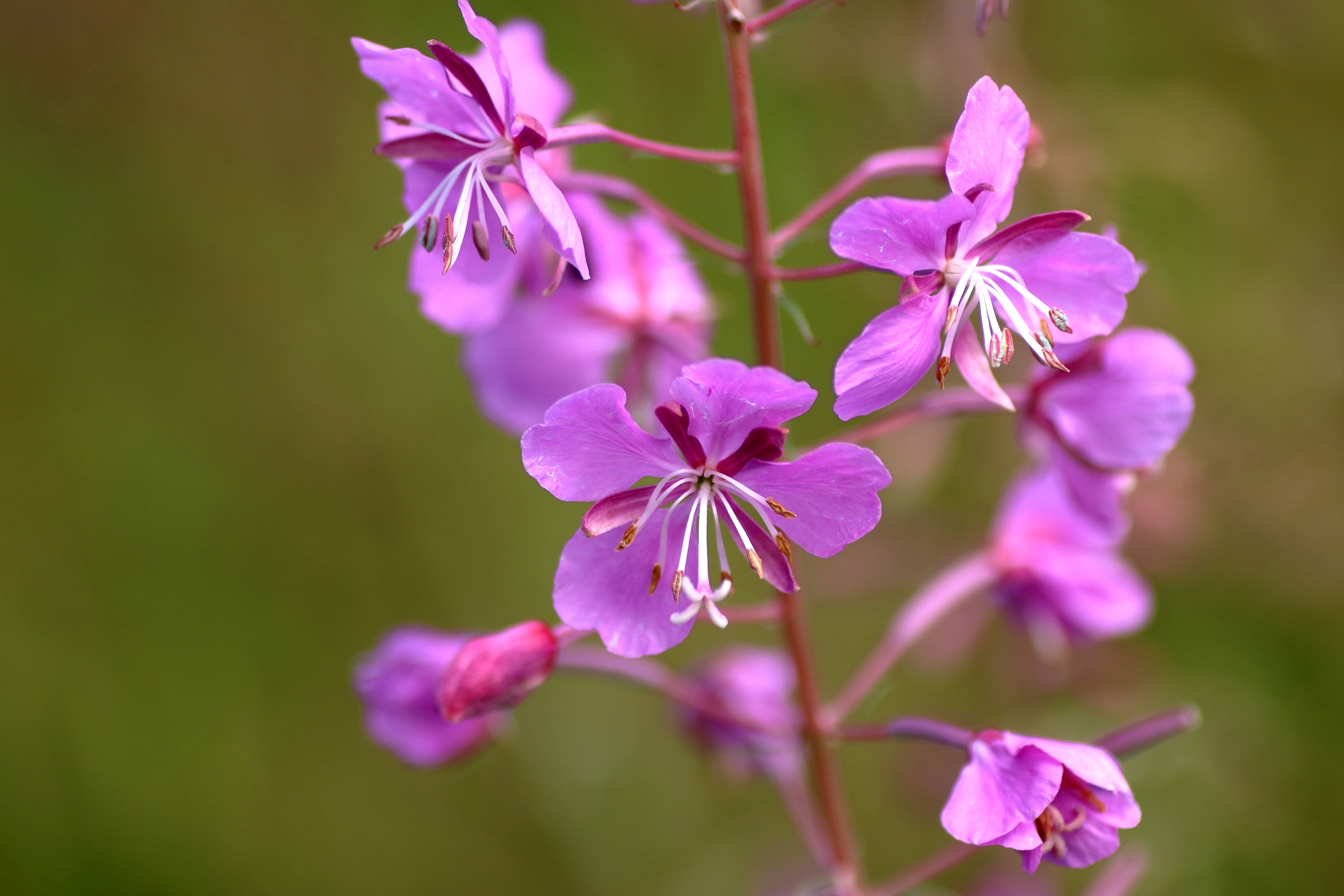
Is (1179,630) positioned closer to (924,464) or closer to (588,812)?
(924,464)

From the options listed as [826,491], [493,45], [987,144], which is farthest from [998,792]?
[493,45]

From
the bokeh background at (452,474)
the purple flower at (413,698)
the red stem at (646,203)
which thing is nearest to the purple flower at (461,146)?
the red stem at (646,203)

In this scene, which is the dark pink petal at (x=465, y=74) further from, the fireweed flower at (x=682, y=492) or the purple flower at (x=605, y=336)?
the purple flower at (x=605, y=336)

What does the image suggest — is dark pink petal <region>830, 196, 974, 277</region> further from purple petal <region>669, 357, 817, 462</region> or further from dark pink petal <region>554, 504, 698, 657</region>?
dark pink petal <region>554, 504, 698, 657</region>

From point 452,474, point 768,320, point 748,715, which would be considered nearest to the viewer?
point 768,320

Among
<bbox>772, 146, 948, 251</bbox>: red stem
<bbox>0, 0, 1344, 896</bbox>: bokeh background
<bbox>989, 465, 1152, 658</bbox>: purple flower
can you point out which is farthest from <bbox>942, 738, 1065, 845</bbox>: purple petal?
<bbox>0, 0, 1344, 896</bbox>: bokeh background

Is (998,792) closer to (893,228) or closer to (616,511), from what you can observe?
(616,511)
